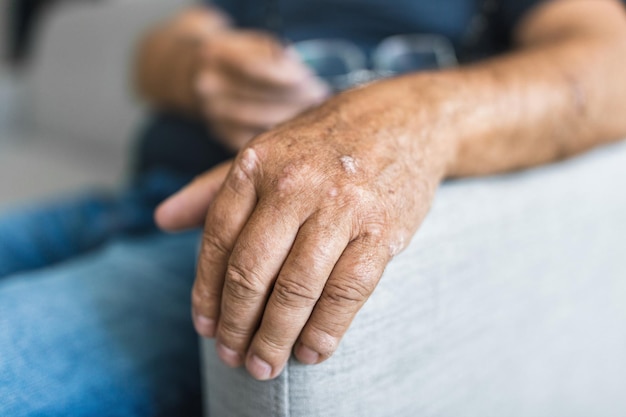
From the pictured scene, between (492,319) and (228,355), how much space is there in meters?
0.26

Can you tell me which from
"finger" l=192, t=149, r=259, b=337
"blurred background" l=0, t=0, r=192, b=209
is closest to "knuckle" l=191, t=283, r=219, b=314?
"finger" l=192, t=149, r=259, b=337

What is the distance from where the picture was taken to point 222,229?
0.40 m

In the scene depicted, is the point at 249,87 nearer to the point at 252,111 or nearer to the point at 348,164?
the point at 252,111

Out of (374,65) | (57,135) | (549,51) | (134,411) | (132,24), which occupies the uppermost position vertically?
(549,51)

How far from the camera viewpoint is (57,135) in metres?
2.16

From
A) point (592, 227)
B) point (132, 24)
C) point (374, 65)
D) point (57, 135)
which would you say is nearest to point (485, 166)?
point (592, 227)

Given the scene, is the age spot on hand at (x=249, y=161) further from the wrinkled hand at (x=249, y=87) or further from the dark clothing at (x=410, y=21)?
the dark clothing at (x=410, y=21)

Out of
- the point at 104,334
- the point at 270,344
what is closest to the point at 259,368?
the point at 270,344

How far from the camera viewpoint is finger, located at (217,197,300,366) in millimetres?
374

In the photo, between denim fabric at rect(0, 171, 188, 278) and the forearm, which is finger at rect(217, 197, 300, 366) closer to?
the forearm

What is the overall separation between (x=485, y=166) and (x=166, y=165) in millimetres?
627

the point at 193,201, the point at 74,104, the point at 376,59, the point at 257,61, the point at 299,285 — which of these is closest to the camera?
the point at 299,285

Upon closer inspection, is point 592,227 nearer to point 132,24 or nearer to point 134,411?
point 134,411

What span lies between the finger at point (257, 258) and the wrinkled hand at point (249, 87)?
312mm
